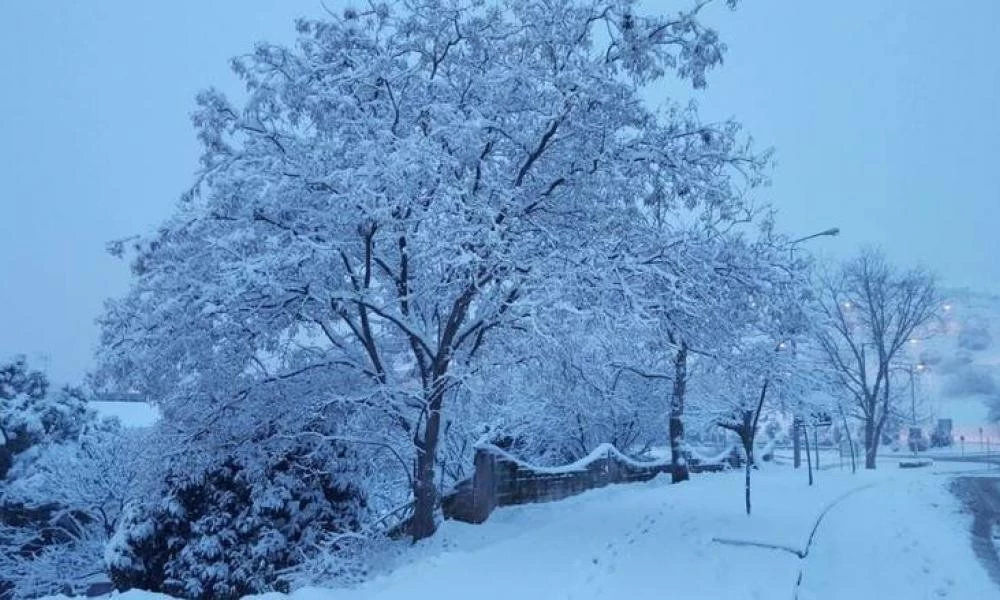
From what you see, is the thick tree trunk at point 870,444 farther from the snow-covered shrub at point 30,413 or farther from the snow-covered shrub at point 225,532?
the snow-covered shrub at point 30,413

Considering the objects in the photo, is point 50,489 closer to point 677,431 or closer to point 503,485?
point 503,485

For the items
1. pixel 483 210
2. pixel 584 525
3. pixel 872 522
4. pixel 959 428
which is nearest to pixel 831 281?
pixel 872 522

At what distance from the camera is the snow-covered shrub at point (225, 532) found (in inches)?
438

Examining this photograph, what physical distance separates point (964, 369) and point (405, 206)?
11876 cm

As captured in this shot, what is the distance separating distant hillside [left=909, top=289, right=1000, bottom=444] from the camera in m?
82.2

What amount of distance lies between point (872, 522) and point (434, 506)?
814cm

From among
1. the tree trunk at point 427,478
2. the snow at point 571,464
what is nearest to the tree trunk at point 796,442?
the snow at point 571,464

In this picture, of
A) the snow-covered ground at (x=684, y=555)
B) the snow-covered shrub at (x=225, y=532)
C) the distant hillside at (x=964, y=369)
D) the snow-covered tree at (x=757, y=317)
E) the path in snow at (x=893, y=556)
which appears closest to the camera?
the snow-covered ground at (x=684, y=555)

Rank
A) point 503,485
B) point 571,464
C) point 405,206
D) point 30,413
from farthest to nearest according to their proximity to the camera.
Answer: point 30,413 → point 571,464 → point 503,485 → point 405,206

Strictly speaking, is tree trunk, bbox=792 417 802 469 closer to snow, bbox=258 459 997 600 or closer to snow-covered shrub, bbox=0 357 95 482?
snow, bbox=258 459 997 600

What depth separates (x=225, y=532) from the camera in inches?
444

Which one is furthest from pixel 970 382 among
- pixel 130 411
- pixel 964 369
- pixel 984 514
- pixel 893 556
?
pixel 893 556

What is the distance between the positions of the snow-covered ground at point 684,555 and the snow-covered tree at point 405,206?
7.54 ft

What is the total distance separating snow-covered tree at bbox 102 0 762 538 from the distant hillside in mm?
53880
